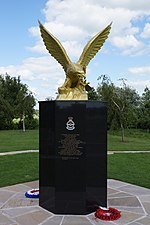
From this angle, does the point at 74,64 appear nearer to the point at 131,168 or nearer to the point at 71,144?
the point at 71,144

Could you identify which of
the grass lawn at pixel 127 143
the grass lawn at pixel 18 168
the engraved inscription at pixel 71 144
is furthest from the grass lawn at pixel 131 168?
the engraved inscription at pixel 71 144

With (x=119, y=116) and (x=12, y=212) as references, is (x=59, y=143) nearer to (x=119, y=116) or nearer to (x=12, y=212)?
(x=12, y=212)

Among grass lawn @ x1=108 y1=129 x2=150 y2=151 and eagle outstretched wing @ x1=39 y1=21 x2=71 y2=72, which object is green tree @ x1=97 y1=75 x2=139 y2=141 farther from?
eagle outstretched wing @ x1=39 y1=21 x2=71 y2=72

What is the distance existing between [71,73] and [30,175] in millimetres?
4322

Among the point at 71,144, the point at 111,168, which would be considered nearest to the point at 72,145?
the point at 71,144

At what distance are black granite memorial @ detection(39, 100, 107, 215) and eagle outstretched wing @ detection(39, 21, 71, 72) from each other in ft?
3.00

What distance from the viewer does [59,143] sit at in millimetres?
5289

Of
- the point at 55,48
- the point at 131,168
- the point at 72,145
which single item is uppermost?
the point at 55,48

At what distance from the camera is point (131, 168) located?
32.4ft

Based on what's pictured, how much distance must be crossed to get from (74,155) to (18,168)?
4.89 metres

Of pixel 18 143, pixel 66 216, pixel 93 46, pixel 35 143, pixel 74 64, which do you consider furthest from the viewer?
pixel 35 143

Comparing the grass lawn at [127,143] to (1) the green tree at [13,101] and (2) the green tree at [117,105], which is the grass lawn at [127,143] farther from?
(1) the green tree at [13,101]

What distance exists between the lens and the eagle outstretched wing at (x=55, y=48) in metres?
5.50

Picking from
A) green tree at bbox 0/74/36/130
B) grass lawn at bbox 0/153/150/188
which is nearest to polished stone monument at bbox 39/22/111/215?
grass lawn at bbox 0/153/150/188
